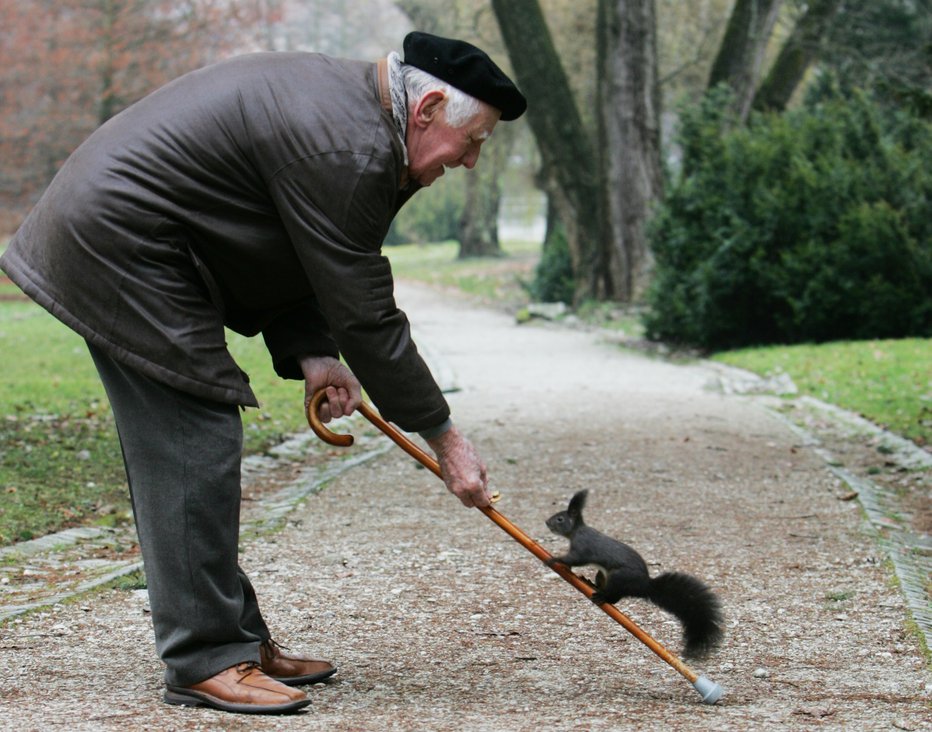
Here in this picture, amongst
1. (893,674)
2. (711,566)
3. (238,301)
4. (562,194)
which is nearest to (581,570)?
(711,566)

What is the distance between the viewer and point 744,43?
20125 millimetres

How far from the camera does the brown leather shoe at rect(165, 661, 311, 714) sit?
3.65m

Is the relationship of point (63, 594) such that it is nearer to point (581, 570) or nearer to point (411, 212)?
point (581, 570)

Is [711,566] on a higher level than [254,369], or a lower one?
higher

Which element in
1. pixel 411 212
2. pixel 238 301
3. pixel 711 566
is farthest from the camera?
pixel 411 212

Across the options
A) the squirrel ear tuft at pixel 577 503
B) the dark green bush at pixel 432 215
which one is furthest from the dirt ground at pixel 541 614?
the dark green bush at pixel 432 215

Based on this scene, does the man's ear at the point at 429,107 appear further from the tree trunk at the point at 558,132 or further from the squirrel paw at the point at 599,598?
the tree trunk at the point at 558,132

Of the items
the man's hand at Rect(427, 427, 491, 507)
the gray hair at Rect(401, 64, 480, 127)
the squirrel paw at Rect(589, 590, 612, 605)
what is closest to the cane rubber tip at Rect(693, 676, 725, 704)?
the squirrel paw at Rect(589, 590, 612, 605)

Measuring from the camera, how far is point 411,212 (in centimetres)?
4594

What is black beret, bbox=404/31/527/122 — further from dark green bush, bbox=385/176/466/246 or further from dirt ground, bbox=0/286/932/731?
dark green bush, bbox=385/176/466/246

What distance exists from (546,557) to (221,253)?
4.60ft

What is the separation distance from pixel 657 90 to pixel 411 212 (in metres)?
26.8

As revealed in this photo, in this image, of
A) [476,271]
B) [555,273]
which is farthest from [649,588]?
[476,271]

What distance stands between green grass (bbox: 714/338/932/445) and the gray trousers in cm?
690
